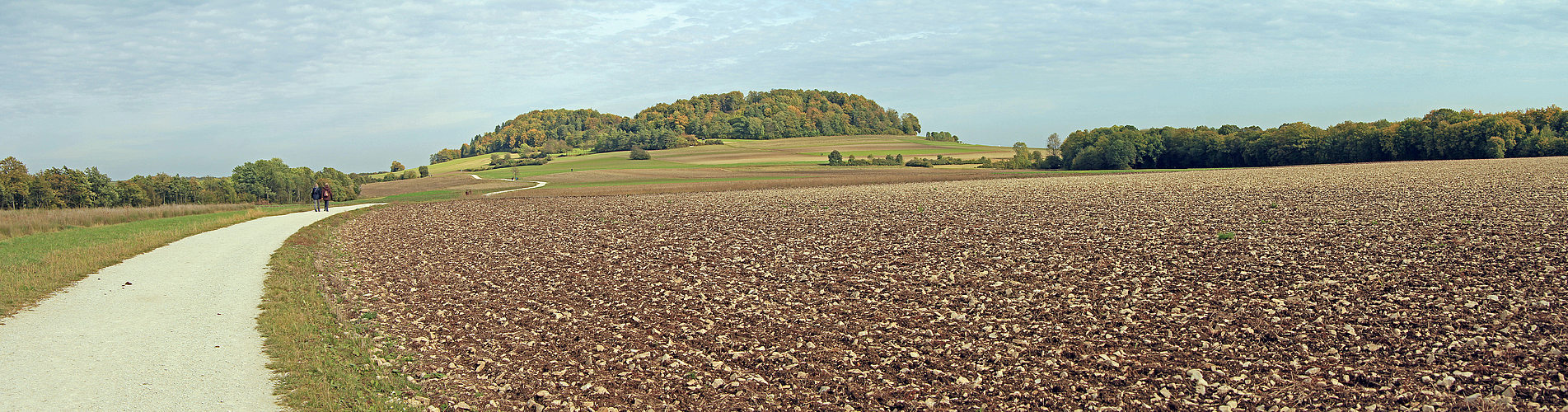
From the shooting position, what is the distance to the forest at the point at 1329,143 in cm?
8212

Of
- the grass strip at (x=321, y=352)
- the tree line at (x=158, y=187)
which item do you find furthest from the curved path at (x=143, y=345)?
the tree line at (x=158, y=187)

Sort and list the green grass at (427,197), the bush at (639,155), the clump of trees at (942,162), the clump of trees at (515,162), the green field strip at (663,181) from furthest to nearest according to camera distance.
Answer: the clump of trees at (515,162), the bush at (639,155), the clump of trees at (942,162), the green field strip at (663,181), the green grass at (427,197)

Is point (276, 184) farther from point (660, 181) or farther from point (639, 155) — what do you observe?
point (639, 155)

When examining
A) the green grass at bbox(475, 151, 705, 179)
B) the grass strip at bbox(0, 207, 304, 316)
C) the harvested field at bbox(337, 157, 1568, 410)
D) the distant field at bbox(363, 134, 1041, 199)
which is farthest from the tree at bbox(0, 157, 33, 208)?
the green grass at bbox(475, 151, 705, 179)

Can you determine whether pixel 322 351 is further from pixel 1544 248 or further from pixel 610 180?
pixel 610 180

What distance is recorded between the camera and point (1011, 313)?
529 inches

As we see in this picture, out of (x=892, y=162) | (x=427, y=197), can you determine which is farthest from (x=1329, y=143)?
(x=427, y=197)

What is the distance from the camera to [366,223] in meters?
38.3

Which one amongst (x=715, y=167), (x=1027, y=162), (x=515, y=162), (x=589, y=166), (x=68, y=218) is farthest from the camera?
(x=515, y=162)

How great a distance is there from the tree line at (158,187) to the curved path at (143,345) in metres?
38.5

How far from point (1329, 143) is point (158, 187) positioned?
120491 mm

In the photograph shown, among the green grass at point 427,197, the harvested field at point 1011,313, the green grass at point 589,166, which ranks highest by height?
the green grass at point 589,166

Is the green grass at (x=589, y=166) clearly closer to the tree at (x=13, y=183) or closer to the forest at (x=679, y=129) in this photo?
the forest at (x=679, y=129)

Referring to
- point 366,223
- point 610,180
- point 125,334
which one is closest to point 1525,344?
point 125,334
